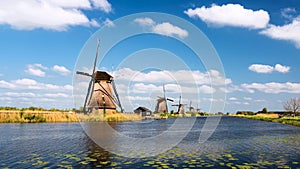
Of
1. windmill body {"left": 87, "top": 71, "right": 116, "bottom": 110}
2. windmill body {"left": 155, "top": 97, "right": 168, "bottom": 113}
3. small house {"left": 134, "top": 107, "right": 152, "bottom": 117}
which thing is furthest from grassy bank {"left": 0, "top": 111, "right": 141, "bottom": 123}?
windmill body {"left": 155, "top": 97, "right": 168, "bottom": 113}

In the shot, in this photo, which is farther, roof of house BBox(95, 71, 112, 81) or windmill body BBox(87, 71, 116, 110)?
roof of house BBox(95, 71, 112, 81)

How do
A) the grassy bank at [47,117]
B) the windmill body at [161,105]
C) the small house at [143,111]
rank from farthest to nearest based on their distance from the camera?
the windmill body at [161,105] < the small house at [143,111] < the grassy bank at [47,117]

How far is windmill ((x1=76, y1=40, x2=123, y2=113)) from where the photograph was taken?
4881 cm

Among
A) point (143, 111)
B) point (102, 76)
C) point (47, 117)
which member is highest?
point (102, 76)

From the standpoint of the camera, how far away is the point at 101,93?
49.3 meters

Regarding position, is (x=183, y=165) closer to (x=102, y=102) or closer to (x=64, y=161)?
(x=64, y=161)

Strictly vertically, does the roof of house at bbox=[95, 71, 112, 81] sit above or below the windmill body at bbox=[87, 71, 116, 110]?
above

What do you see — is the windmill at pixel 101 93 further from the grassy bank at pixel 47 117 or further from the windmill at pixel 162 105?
the windmill at pixel 162 105

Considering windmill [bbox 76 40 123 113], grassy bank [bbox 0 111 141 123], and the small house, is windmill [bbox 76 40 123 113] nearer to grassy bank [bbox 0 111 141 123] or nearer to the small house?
grassy bank [bbox 0 111 141 123]

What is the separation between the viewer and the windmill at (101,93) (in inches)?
1922

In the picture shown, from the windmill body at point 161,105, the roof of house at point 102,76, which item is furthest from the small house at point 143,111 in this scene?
→ the roof of house at point 102,76

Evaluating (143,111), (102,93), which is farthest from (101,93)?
(143,111)

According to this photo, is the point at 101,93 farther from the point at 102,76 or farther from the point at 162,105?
the point at 162,105

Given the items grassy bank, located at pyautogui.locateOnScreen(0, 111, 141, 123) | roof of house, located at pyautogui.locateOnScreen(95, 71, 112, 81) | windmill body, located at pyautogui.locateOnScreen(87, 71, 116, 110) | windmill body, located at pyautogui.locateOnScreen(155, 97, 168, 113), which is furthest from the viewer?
windmill body, located at pyautogui.locateOnScreen(155, 97, 168, 113)
